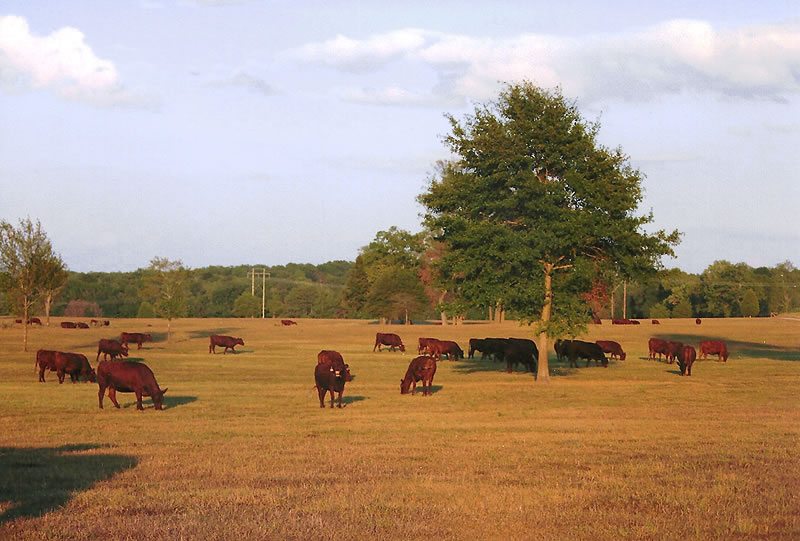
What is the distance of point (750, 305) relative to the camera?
13562cm

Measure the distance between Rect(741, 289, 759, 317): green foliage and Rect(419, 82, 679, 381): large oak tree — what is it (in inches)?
4179

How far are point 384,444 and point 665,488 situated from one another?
6.35m

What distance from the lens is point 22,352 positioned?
55500 mm

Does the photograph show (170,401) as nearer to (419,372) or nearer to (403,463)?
(419,372)

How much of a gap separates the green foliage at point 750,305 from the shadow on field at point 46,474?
432 ft

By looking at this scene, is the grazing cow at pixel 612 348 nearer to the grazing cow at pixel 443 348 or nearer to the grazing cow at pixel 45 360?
the grazing cow at pixel 443 348

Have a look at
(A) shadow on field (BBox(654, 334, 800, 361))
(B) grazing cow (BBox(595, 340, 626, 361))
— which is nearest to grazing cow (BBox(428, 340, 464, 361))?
(B) grazing cow (BBox(595, 340, 626, 361))

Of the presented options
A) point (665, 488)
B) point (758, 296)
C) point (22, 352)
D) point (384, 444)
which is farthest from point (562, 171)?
point (758, 296)

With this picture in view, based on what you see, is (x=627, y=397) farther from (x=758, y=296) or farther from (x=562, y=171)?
(x=758, y=296)

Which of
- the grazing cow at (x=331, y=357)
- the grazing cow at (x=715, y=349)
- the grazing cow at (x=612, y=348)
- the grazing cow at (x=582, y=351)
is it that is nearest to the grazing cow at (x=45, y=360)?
the grazing cow at (x=331, y=357)

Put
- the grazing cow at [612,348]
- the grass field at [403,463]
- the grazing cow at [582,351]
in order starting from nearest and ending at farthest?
the grass field at [403,463] < the grazing cow at [582,351] < the grazing cow at [612,348]

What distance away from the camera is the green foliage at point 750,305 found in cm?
13488

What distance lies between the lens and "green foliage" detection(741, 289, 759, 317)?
13488 cm

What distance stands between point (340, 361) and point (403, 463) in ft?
66.8
